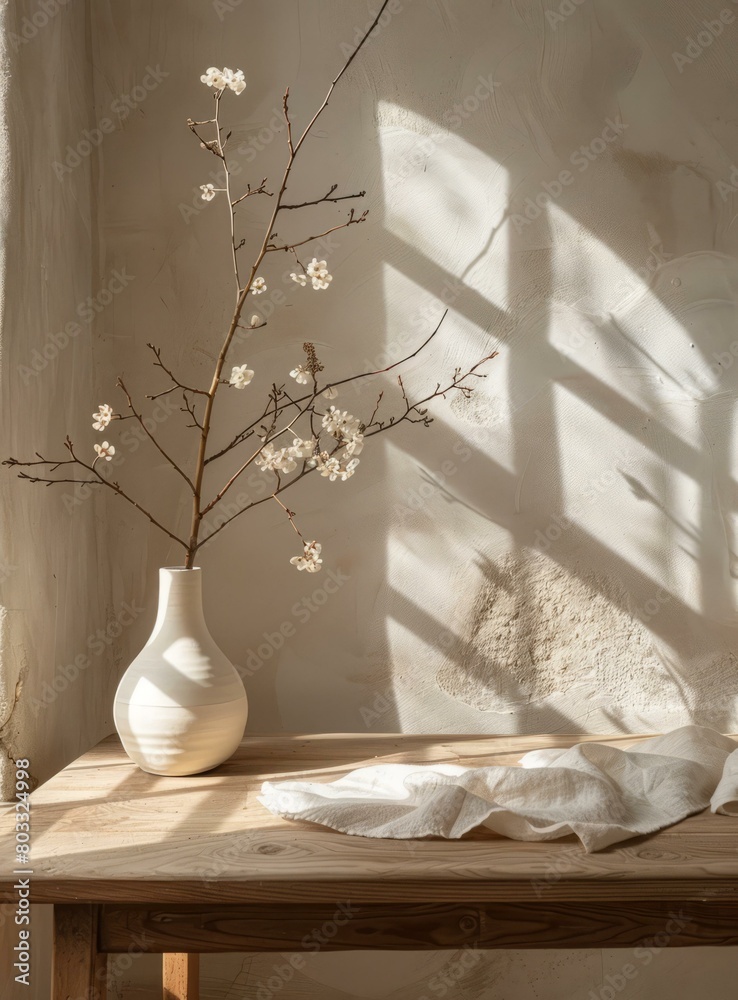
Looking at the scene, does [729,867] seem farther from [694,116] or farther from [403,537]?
[694,116]

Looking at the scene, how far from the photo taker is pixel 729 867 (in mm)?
1056

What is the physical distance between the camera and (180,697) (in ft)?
4.52

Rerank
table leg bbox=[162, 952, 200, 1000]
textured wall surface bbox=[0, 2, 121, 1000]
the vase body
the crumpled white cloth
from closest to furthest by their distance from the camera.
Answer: the crumpled white cloth, the vase body, textured wall surface bbox=[0, 2, 121, 1000], table leg bbox=[162, 952, 200, 1000]

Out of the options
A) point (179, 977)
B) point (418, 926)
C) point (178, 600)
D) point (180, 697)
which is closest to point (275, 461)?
point (178, 600)

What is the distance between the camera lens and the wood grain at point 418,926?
1081 mm

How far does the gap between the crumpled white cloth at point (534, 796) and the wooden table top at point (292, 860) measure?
20 mm

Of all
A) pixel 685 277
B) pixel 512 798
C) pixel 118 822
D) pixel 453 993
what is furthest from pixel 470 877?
pixel 685 277

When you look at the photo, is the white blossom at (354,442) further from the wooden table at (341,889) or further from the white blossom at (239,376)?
the wooden table at (341,889)

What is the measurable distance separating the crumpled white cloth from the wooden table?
0.02 meters

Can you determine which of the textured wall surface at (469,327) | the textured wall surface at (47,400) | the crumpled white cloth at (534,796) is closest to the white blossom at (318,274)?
the textured wall surface at (469,327)

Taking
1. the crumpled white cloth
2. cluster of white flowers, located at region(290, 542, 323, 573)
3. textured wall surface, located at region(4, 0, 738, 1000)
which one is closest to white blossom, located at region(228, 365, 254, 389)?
cluster of white flowers, located at region(290, 542, 323, 573)

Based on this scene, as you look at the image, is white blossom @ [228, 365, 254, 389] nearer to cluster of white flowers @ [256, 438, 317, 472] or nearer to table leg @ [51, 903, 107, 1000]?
cluster of white flowers @ [256, 438, 317, 472]

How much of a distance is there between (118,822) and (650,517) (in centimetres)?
127

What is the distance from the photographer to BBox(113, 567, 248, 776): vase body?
1374 mm
